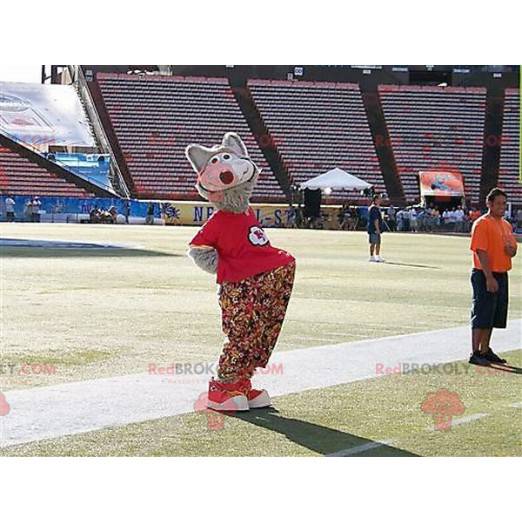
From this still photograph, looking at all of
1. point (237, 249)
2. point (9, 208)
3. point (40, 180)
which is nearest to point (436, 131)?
point (40, 180)

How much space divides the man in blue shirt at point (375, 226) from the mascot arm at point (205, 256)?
1739cm

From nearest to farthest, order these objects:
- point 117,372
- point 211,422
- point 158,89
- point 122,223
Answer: point 211,422
point 117,372
point 158,89
point 122,223


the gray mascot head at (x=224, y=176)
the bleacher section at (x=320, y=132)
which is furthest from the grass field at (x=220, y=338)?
the bleacher section at (x=320, y=132)

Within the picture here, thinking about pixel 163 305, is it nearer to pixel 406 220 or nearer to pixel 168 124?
pixel 168 124

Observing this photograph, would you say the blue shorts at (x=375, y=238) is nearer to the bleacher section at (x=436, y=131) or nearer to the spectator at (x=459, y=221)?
the bleacher section at (x=436, y=131)

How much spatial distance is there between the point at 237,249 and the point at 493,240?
357cm

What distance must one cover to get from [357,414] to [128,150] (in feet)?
93.8

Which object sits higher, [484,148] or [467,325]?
[484,148]

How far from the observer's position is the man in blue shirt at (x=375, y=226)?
25219mm

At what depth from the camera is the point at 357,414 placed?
26.1 feet

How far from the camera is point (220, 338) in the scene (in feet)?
39.2

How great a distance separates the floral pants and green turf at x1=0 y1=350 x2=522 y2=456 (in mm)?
369
